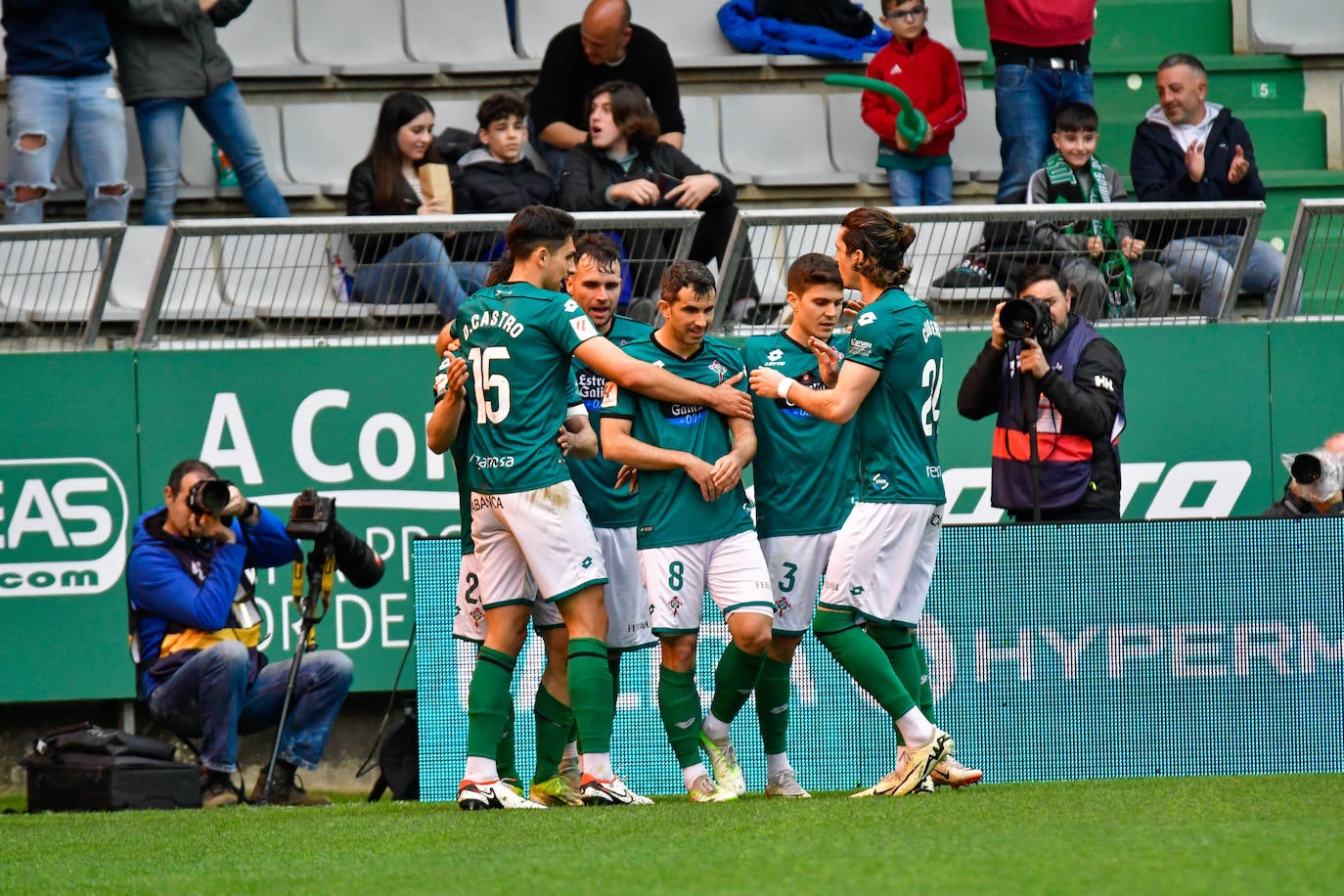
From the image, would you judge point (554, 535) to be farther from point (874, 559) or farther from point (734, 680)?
point (874, 559)

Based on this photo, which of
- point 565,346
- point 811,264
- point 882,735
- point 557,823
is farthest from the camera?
point 882,735

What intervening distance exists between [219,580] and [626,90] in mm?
3366

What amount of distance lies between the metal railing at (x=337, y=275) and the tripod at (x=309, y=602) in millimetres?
1459

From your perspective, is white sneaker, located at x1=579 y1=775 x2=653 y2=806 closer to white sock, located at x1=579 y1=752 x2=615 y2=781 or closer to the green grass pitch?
white sock, located at x1=579 y1=752 x2=615 y2=781

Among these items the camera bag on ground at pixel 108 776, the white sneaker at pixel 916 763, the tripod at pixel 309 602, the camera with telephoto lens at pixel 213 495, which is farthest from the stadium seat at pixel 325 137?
the white sneaker at pixel 916 763

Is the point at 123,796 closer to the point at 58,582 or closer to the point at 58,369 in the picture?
the point at 58,582

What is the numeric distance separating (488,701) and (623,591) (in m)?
0.68

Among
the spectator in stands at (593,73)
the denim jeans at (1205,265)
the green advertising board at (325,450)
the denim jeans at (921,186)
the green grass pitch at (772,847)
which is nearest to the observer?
the green grass pitch at (772,847)

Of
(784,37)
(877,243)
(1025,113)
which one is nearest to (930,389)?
(877,243)

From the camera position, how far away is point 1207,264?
9453 mm

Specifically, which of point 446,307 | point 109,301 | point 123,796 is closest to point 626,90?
point 446,307

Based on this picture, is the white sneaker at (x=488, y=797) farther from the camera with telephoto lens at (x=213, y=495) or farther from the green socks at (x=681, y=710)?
the camera with telephoto lens at (x=213, y=495)

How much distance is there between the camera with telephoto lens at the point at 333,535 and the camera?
7.86m

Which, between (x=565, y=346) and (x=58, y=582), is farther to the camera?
(x=58, y=582)
